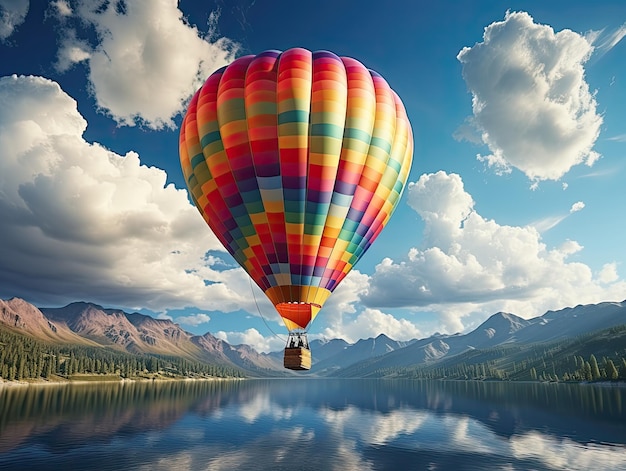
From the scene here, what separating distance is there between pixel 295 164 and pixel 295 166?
0.51 ft

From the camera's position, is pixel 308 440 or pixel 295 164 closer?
pixel 295 164

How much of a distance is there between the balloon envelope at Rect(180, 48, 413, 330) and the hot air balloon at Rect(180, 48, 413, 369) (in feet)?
0.27

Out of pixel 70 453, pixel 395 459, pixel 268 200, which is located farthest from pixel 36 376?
pixel 268 200

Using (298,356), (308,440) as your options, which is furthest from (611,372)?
(298,356)

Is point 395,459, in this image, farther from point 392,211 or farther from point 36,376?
point 36,376

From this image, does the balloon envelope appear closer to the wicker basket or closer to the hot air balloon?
the hot air balloon

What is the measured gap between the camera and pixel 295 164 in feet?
104

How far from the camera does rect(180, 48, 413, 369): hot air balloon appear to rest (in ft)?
104

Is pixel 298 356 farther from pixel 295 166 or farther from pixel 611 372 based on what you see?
pixel 611 372

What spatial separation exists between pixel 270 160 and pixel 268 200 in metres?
3.19

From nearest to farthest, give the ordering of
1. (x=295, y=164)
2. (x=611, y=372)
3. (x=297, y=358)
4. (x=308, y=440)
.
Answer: (x=297, y=358) → (x=295, y=164) → (x=308, y=440) → (x=611, y=372)

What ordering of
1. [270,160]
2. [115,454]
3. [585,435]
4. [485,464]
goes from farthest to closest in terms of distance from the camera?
[585,435] → [115,454] → [485,464] → [270,160]

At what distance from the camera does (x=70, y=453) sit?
52469 millimetres

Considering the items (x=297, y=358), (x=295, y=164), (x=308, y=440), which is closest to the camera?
(x=297, y=358)
